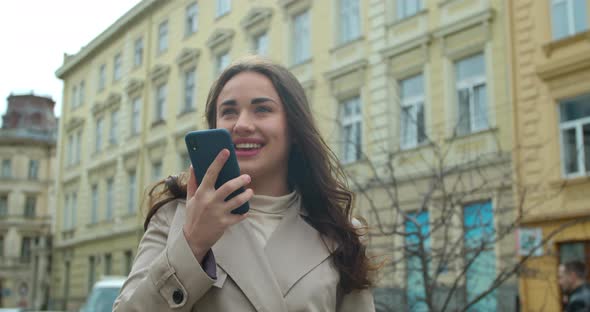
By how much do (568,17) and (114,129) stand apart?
24.9m

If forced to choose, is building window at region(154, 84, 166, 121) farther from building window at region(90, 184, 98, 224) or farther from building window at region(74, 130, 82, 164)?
building window at region(74, 130, 82, 164)

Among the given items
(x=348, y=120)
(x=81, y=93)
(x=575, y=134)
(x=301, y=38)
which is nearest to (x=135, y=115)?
(x=81, y=93)

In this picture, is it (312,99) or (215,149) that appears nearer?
(215,149)

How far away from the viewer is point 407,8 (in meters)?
18.7

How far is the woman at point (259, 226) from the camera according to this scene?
1.78 m

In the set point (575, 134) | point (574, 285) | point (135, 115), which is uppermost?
point (135, 115)

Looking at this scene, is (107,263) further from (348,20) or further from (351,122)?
(348,20)

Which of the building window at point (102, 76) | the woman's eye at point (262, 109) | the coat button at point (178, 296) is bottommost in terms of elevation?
the coat button at point (178, 296)

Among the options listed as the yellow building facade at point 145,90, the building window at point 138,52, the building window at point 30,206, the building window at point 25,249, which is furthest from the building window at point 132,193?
the building window at point 30,206

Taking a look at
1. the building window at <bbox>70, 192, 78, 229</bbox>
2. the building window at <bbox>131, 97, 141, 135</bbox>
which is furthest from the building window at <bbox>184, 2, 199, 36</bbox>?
the building window at <bbox>70, 192, 78, 229</bbox>

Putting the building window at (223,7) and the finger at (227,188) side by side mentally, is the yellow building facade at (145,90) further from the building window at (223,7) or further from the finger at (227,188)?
Answer: the finger at (227,188)

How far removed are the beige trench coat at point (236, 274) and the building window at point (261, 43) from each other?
21.8 meters

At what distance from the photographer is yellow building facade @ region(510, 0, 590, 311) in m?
14.0

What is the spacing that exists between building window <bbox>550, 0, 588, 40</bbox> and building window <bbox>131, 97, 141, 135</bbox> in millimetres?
21402
